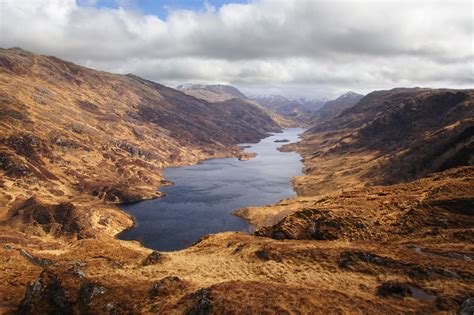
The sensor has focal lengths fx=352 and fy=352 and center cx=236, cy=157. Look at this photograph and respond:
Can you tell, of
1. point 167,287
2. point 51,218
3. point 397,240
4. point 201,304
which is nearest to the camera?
point 201,304

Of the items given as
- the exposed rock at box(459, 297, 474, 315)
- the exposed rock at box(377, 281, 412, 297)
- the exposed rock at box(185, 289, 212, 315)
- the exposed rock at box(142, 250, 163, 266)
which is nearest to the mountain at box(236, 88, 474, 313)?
the exposed rock at box(377, 281, 412, 297)

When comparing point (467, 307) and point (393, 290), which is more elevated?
point (467, 307)

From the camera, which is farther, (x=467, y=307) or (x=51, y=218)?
(x=51, y=218)

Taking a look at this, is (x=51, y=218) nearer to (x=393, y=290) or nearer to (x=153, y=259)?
(x=153, y=259)

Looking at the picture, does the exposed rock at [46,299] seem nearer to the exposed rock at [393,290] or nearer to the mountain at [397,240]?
the mountain at [397,240]

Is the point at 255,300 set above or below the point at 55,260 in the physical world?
above

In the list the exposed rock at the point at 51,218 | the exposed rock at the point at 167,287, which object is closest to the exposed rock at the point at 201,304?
the exposed rock at the point at 167,287

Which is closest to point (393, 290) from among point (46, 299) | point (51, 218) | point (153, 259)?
point (153, 259)

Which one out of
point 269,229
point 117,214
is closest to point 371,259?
point 269,229

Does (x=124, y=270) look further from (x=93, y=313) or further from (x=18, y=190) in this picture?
(x=18, y=190)

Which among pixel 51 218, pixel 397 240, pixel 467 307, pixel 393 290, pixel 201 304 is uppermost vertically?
pixel 467 307

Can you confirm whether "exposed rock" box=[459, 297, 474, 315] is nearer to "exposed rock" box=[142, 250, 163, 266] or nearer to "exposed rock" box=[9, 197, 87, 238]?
"exposed rock" box=[142, 250, 163, 266]
